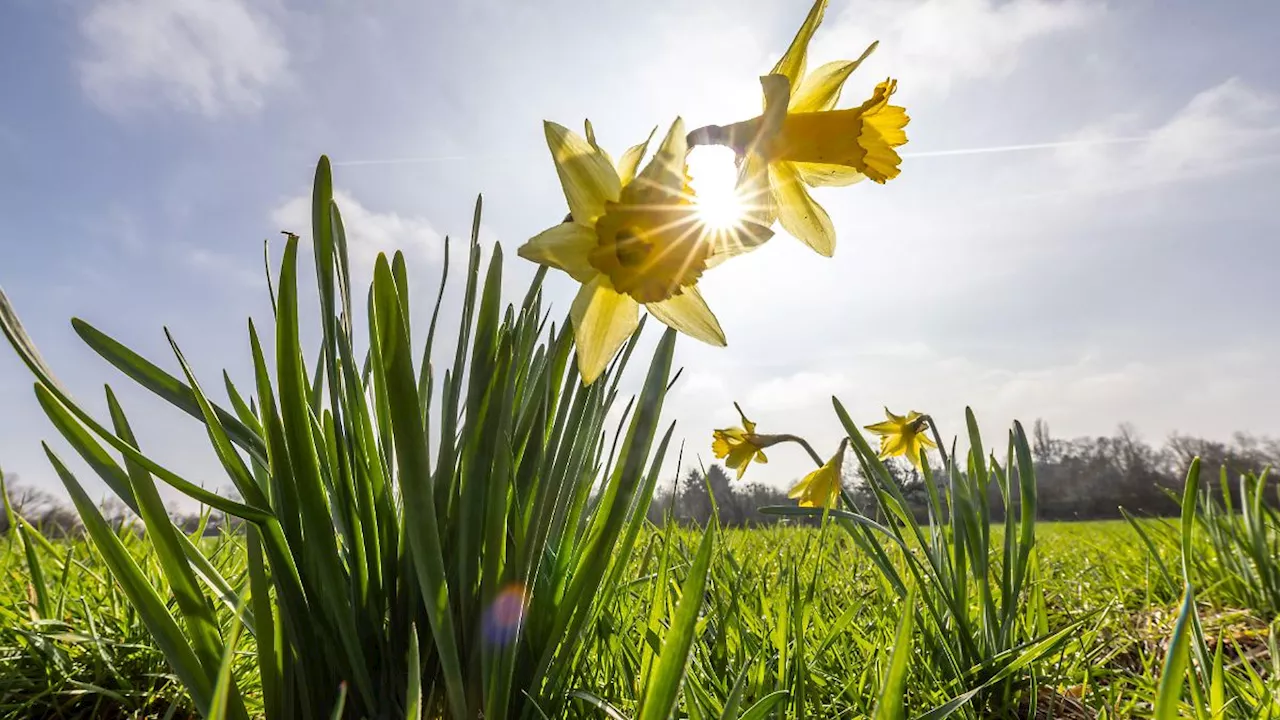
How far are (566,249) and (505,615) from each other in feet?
1.38

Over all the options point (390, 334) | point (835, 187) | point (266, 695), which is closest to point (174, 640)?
point (266, 695)

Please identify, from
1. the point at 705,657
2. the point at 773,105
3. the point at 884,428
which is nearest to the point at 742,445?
the point at 884,428

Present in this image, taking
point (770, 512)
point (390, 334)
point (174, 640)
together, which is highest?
point (390, 334)

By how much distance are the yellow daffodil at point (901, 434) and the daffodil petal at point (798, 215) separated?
1138 mm

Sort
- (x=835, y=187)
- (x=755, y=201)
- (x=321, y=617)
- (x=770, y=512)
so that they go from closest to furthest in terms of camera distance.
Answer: (x=321, y=617) → (x=755, y=201) → (x=835, y=187) → (x=770, y=512)

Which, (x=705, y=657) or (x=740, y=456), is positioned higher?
(x=740, y=456)

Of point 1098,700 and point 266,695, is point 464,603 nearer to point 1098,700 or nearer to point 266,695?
point 266,695

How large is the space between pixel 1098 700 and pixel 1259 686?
0.94ft

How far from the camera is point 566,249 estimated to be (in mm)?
836

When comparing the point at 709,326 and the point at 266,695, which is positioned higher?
the point at 709,326

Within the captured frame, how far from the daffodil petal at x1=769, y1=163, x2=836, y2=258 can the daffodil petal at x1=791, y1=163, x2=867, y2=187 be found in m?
0.02

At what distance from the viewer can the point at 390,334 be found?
26.0 inches

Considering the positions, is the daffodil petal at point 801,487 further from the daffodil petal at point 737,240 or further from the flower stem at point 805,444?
the daffodil petal at point 737,240

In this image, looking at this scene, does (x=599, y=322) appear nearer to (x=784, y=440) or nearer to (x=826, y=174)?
(x=826, y=174)
